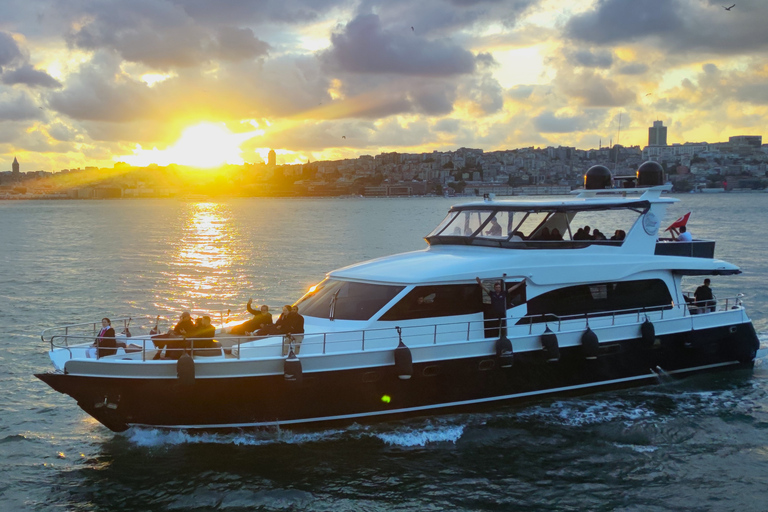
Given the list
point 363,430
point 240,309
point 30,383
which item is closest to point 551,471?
point 363,430

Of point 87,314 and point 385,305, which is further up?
point 385,305

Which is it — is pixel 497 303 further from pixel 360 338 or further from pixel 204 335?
pixel 204 335

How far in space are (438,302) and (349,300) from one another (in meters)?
1.66

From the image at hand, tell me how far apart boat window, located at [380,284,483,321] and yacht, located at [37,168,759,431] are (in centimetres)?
3

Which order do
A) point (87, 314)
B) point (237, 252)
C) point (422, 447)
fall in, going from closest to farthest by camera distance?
point (422, 447) → point (87, 314) → point (237, 252)

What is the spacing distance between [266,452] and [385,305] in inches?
128

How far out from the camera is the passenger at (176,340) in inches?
475

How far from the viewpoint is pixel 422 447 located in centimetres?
1254

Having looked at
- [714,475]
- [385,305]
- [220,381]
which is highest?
[385,305]

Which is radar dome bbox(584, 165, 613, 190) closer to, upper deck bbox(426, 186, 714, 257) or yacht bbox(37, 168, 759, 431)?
yacht bbox(37, 168, 759, 431)

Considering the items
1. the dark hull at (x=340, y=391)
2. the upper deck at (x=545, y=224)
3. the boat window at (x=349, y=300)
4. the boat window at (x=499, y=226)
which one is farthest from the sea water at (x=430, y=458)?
the boat window at (x=499, y=226)

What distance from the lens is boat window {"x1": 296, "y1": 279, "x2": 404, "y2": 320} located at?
13297mm

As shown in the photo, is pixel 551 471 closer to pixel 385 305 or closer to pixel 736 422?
pixel 385 305

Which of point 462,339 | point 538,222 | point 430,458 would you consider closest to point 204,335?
point 430,458
